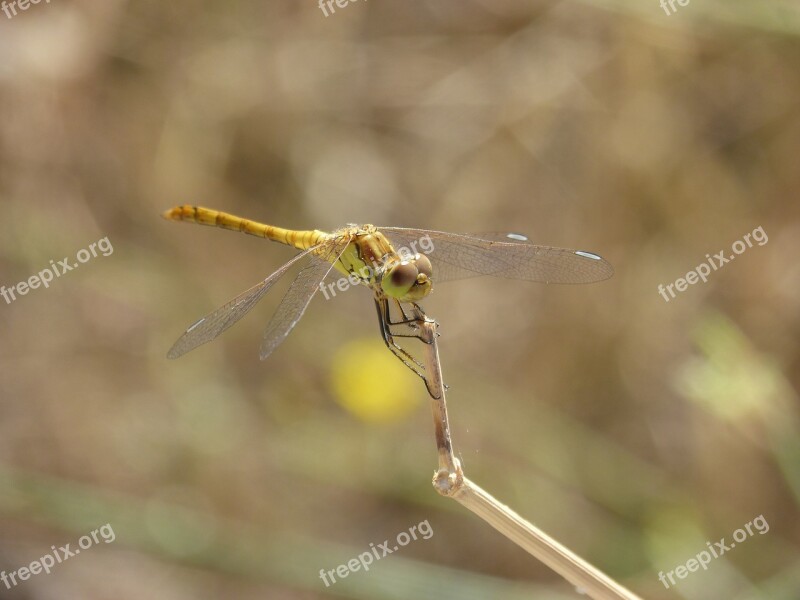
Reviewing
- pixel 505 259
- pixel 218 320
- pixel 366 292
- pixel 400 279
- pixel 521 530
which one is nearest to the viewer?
pixel 521 530

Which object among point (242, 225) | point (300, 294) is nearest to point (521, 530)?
point (300, 294)

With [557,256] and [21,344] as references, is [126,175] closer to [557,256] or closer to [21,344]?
[21,344]

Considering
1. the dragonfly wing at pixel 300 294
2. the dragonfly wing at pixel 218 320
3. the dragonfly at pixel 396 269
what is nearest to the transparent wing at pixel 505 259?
the dragonfly at pixel 396 269

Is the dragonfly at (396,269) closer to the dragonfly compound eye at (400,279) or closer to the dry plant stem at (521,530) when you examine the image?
the dragonfly compound eye at (400,279)

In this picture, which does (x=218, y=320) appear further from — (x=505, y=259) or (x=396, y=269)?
(x=505, y=259)

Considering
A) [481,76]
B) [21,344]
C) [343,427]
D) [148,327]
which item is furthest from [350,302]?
[21,344]

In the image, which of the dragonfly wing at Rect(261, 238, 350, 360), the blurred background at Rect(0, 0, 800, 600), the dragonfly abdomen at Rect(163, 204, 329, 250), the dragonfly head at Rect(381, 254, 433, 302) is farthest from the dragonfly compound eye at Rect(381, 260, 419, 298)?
the blurred background at Rect(0, 0, 800, 600)
